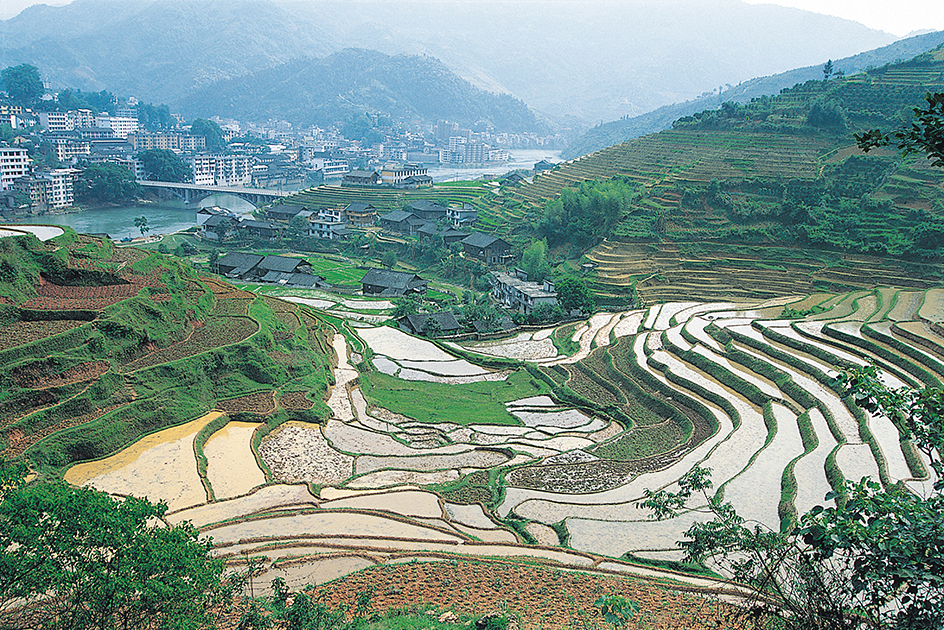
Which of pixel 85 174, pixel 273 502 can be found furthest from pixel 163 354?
pixel 85 174

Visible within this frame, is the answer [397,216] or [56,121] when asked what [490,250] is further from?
[56,121]

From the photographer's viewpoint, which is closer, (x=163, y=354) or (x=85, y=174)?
(x=163, y=354)

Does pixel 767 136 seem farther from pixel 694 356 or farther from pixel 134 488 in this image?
pixel 134 488

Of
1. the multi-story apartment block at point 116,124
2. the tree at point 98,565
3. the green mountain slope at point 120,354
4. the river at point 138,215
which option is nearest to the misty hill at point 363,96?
the multi-story apartment block at point 116,124

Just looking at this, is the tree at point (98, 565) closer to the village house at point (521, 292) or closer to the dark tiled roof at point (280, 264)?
the village house at point (521, 292)

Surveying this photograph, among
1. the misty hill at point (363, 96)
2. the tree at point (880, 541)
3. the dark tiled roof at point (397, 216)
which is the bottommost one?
the dark tiled roof at point (397, 216)

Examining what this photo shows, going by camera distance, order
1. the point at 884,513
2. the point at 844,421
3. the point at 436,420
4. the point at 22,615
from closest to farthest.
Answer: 1. the point at 884,513
2. the point at 22,615
3. the point at 844,421
4. the point at 436,420
